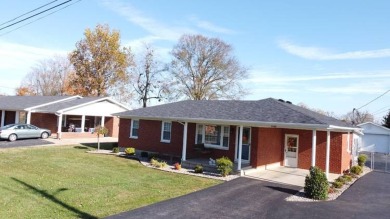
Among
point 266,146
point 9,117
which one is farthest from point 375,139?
point 9,117

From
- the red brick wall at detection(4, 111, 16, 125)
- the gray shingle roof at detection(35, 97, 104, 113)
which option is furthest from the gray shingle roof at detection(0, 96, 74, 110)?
the red brick wall at detection(4, 111, 16, 125)

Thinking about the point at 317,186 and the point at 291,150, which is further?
the point at 291,150

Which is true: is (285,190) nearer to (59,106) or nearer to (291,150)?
(291,150)

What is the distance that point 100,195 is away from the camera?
12953 mm

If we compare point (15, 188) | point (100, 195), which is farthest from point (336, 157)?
point (15, 188)

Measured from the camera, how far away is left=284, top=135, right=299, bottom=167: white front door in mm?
22344

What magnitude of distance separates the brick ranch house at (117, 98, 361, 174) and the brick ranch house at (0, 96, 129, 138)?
1223cm

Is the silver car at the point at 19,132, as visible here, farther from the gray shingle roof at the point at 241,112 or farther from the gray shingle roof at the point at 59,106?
the gray shingle roof at the point at 241,112

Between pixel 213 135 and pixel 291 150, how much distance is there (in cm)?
526

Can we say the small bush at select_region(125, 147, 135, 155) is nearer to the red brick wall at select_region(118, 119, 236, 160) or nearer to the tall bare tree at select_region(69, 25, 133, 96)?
the red brick wall at select_region(118, 119, 236, 160)

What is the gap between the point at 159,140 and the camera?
24922mm

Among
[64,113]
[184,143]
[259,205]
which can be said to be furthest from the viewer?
[64,113]

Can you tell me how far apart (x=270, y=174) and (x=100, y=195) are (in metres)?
10.1

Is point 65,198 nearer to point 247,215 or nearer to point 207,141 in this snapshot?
point 247,215
